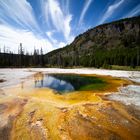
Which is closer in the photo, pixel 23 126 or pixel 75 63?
pixel 23 126

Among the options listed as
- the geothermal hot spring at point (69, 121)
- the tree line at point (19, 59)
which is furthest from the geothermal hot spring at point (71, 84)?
the tree line at point (19, 59)

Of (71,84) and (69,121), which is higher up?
(69,121)

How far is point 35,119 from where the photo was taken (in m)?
9.35

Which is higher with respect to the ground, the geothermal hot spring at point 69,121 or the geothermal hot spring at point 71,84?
the geothermal hot spring at point 69,121

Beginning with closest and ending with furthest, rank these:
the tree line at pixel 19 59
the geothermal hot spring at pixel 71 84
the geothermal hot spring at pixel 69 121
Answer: the geothermal hot spring at pixel 69 121 < the geothermal hot spring at pixel 71 84 < the tree line at pixel 19 59

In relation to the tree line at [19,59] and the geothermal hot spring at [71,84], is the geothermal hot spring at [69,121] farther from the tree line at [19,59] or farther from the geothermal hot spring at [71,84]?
the tree line at [19,59]

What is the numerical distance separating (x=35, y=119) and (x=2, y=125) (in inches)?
79.6

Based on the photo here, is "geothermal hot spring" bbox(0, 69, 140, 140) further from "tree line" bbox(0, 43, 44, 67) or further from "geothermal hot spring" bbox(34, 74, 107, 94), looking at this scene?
"tree line" bbox(0, 43, 44, 67)

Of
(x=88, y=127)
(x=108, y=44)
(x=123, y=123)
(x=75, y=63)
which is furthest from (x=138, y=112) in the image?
(x=108, y=44)

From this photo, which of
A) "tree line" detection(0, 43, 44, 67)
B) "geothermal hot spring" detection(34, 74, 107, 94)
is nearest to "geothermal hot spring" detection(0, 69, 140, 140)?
"geothermal hot spring" detection(34, 74, 107, 94)

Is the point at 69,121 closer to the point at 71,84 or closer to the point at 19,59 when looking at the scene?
the point at 71,84

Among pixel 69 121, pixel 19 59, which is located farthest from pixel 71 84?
pixel 19 59

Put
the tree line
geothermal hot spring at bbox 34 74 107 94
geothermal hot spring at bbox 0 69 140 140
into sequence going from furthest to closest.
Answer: the tree line → geothermal hot spring at bbox 34 74 107 94 → geothermal hot spring at bbox 0 69 140 140

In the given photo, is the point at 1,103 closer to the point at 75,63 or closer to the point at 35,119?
the point at 35,119
